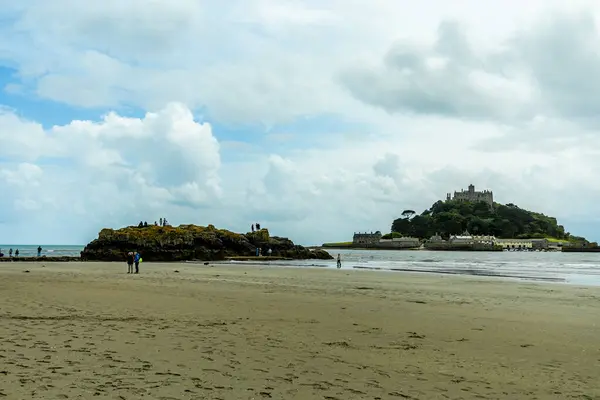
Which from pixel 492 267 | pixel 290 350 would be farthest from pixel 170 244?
pixel 290 350

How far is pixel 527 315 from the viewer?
17.1 metres

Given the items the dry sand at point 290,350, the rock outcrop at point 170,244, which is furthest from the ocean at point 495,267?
the dry sand at point 290,350

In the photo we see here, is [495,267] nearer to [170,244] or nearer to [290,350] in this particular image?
[170,244]

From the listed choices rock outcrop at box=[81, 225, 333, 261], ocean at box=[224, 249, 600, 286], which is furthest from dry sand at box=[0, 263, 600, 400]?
rock outcrop at box=[81, 225, 333, 261]

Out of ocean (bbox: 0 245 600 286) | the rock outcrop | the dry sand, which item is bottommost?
ocean (bbox: 0 245 600 286)

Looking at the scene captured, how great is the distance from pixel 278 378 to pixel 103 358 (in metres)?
3.29

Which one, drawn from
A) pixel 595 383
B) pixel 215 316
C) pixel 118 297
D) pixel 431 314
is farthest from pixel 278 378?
pixel 118 297

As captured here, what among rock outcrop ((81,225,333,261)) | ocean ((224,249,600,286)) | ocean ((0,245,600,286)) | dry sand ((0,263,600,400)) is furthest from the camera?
rock outcrop ((81,225,333,261))

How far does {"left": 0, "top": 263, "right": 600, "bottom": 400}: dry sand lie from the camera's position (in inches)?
307

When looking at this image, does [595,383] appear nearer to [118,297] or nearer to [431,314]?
[431,314]

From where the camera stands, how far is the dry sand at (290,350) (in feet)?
25.6

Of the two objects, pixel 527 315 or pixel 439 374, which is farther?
pixel 527 315

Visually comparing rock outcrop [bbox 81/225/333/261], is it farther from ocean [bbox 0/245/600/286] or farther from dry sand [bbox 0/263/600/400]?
dry sand [bbox 0/263/600/400]

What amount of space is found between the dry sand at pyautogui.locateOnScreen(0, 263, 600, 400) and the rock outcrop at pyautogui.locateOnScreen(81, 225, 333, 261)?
6114cm
